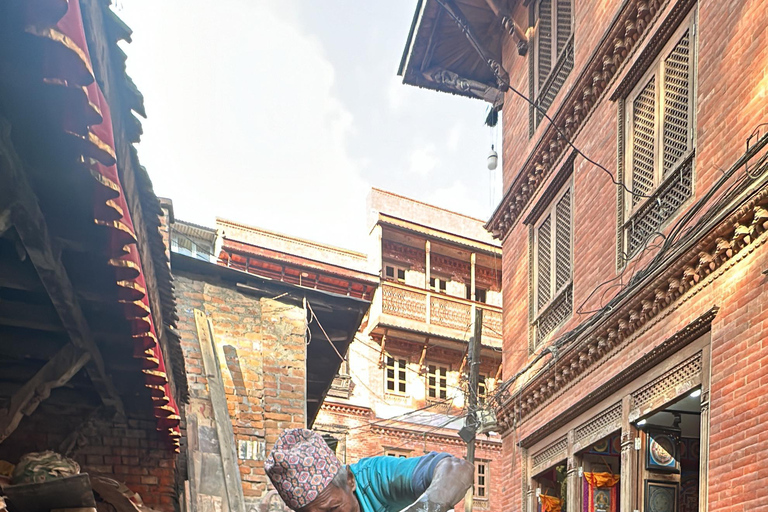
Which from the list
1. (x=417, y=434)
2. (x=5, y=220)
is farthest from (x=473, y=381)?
(x=417, y=434)

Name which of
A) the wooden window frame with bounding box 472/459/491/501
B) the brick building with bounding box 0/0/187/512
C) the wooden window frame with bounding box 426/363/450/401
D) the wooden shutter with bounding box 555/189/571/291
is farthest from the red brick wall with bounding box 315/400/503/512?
the brick building with bounding box 0/0/187/512

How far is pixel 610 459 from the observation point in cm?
1194

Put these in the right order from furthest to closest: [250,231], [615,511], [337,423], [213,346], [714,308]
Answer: [250,231] → [337,423] → [615,511] → [213,346] → [714,308]

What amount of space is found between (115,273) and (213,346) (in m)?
6.11

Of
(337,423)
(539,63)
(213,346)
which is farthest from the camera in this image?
(337,423)

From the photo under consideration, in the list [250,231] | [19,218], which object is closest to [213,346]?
[19,218]

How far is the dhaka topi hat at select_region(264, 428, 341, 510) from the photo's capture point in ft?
9.88

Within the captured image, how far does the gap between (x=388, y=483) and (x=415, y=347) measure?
26263 mm

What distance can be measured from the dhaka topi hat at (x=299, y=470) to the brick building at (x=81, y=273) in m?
1.39

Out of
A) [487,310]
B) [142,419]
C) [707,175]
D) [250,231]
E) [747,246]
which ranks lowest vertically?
[142,419]

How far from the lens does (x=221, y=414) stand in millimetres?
9805

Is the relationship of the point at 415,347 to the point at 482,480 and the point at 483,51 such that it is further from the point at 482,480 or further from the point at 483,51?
the point at 483,51

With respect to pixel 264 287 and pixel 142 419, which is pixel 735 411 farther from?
pixel 264 287

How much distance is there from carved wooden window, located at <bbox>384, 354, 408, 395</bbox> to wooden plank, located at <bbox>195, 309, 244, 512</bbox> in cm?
1844
